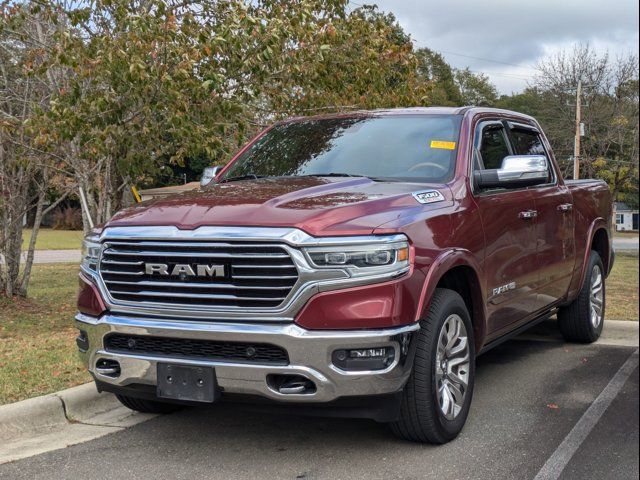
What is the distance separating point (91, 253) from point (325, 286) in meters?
1.55

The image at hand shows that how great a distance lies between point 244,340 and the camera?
11.6ft

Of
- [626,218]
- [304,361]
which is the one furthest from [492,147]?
[626,218]

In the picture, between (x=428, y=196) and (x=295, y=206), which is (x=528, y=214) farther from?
(x=295, y=206)

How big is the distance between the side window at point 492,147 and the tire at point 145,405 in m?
2.68

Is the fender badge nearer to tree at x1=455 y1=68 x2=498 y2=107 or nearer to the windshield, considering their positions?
the windshield

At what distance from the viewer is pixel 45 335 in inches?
292

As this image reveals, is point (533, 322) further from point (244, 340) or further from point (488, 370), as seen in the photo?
point (244, 340)

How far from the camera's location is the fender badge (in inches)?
160

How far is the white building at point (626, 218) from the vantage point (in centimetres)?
1842

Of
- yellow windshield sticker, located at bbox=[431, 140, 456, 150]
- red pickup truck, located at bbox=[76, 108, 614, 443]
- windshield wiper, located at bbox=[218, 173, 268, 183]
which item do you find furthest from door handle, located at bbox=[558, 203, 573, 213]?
windshield wiper, located at bbox=[218, 173, 268, 183]

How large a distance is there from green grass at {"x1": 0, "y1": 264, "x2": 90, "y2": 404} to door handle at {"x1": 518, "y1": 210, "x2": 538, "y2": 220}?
11.0ft

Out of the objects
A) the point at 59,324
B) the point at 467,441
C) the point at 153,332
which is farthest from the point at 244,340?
the point at 59,324

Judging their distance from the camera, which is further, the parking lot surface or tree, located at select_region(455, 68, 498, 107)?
tree, located at select_region(455, 68, 498, 107)

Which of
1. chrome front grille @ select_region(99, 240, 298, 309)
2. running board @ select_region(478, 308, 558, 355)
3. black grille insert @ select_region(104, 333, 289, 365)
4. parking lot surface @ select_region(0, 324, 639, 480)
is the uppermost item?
chrome front grille @ select_region(99, 240, 298, 309)
